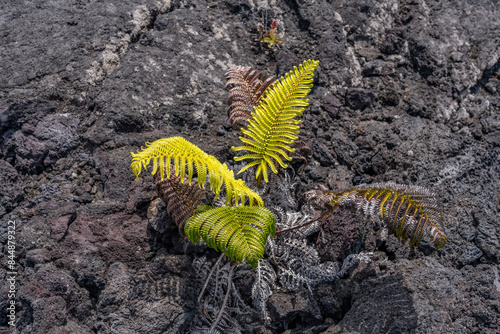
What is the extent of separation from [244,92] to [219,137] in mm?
546

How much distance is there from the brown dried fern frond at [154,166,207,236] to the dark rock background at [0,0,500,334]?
0.29m

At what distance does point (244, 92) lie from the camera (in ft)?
10.5

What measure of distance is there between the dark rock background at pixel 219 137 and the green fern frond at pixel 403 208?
467mm

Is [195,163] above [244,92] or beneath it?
beneath

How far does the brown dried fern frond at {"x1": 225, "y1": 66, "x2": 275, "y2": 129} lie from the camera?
312 cm

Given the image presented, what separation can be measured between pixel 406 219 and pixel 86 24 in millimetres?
3273

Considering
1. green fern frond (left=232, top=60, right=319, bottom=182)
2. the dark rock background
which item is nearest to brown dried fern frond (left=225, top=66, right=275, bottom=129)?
green fern frond (left=232, top=60, right=319, bottom=182)

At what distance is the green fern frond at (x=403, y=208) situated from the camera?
2547 mm

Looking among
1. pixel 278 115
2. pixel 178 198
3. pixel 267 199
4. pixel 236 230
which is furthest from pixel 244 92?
pixel 236 230

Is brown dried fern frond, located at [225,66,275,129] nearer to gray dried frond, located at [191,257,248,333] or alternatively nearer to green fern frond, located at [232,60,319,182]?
green fern frond, located at [232,60,319,182]

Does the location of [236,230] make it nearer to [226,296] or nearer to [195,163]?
[195,163]

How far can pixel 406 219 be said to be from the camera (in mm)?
2588

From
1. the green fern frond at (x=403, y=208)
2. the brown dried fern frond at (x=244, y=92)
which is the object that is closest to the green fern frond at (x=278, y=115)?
the brown dried fern frond at (x=244, y=92)

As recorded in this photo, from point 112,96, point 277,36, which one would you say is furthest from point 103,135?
point 277,36
